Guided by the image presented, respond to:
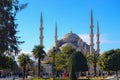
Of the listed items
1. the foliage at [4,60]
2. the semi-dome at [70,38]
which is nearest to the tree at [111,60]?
the foliage at [4,60]

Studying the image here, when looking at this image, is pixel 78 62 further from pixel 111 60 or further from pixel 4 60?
pixel 4 60

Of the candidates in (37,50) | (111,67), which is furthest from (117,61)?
(37,50)

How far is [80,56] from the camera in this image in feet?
164

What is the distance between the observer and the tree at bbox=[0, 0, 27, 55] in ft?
57.3

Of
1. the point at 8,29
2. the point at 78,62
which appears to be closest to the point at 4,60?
the point at 8,29

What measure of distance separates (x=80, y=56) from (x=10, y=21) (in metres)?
32.5

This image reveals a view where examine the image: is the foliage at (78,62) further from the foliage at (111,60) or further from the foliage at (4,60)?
the foliage at (4,60)

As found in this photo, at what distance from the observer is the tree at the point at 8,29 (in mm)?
17469

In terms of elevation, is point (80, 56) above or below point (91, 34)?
below

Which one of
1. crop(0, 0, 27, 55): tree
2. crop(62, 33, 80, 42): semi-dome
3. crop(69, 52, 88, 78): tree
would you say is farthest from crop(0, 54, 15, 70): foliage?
crop(62, 33, 80, 42): semi-dome

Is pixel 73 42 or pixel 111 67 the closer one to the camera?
pixel 111 67

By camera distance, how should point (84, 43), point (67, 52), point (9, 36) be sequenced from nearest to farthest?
point (9, 36), point (67, 52), point (84, 43)

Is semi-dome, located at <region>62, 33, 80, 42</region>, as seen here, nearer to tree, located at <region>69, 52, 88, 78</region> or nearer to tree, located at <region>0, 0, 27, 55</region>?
tree, located at <region>69, 52, 88, 78</region>

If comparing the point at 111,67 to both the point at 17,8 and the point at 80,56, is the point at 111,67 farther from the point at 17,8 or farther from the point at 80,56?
the point at 17,8
